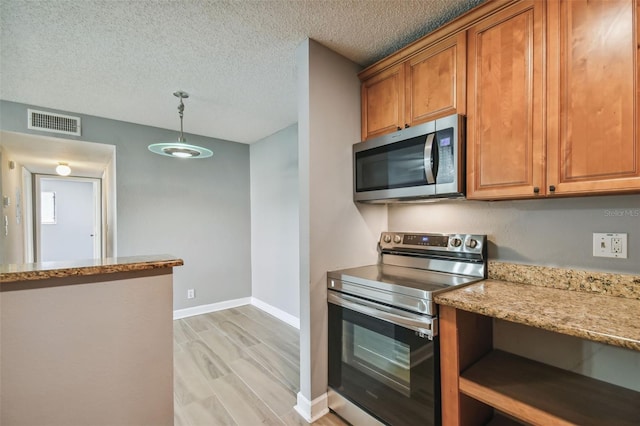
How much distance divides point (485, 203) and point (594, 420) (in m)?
1.12

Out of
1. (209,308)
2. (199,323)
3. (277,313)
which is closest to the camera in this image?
(199,323)

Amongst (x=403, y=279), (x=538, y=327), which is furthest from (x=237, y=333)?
(x=538, y=327)

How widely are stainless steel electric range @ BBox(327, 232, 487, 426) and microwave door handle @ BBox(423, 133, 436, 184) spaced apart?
0.49 m

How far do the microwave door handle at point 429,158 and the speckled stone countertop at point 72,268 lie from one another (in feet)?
4.82

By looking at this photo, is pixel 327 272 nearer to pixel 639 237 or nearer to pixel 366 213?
pixel 366 213

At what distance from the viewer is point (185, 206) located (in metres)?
3.77

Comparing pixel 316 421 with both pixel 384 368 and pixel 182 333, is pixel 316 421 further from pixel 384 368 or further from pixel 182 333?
pixel 182 333

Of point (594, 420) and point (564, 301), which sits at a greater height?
point (564, 301)

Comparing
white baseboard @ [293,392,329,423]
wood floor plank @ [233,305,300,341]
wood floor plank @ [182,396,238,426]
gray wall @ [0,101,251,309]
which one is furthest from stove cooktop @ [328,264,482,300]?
gray wall @ [0,101,251,309]

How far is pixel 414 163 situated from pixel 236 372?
88.3 inches

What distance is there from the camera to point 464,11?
5.25ft

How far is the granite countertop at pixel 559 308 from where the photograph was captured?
0.92 m

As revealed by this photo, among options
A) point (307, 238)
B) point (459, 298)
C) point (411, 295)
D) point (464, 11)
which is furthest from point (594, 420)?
point (464, 11)

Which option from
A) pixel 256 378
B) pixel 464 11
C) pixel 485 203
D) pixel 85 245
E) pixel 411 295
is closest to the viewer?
pixel 411 295
